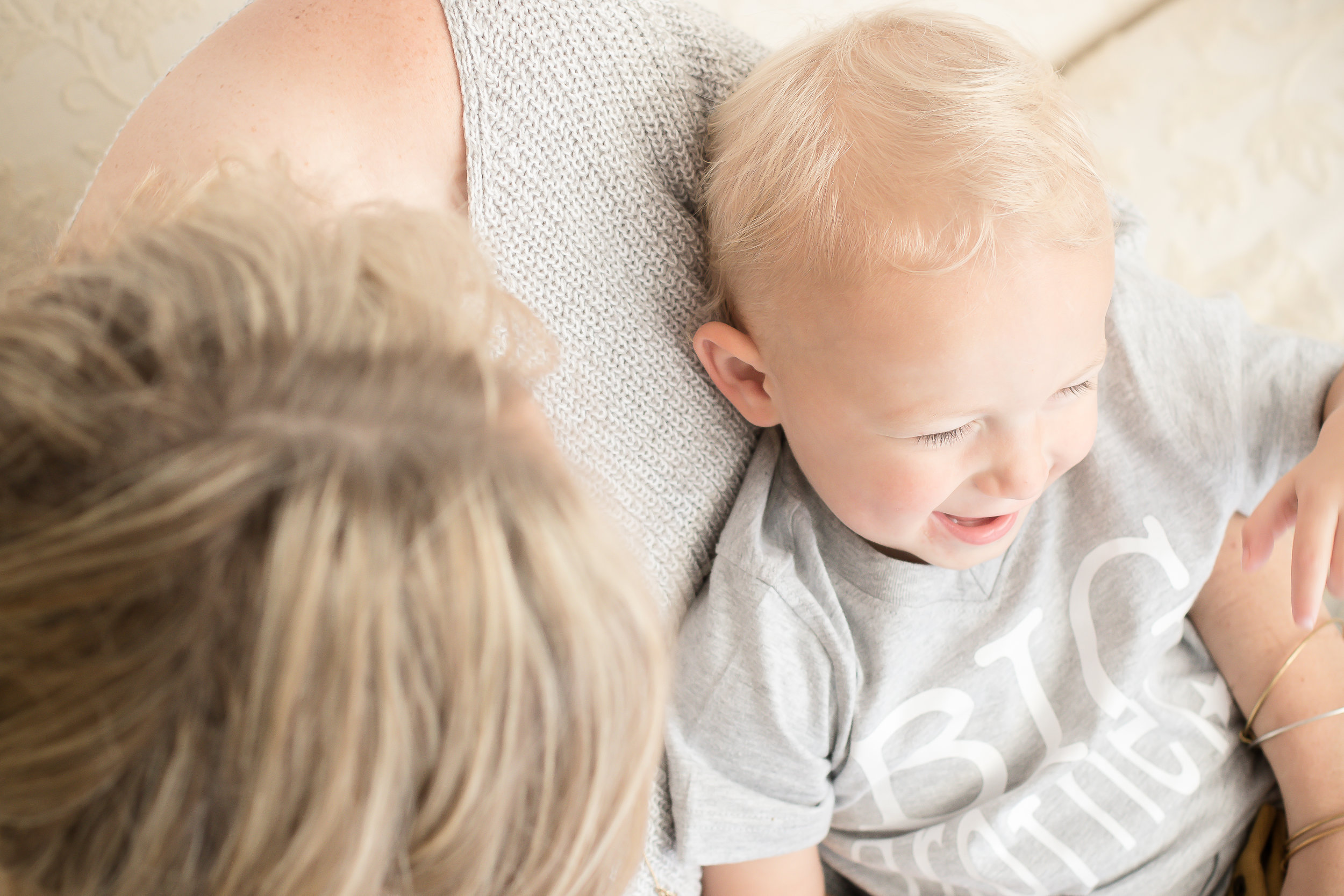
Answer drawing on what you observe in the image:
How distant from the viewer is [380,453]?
0.37 meters

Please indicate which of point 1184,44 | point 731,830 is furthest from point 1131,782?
point 1184,44

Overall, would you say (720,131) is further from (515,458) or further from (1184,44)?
(1184,44)

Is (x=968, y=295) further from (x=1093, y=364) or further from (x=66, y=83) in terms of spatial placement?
(x=66, y=83)

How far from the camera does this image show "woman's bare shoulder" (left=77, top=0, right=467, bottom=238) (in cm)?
61

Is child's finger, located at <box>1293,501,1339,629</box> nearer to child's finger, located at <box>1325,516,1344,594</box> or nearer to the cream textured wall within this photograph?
child's finger, located at <box>1325,516,1344,594</box>

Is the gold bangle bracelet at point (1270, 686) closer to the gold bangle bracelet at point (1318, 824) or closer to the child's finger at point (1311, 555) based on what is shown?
the gold bangle bracelet at point (1318, 824)

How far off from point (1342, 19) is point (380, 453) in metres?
1.36

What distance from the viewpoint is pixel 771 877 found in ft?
2.72

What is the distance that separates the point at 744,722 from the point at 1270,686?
511mm

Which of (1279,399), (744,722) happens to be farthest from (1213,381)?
(744,722)

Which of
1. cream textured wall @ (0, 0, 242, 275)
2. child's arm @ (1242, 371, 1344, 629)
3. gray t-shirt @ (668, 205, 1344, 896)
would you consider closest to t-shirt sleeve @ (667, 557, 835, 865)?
gray t-shirt @ (668, 205, 1344, 896)

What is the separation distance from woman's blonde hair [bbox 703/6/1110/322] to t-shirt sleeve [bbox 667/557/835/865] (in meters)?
0.28

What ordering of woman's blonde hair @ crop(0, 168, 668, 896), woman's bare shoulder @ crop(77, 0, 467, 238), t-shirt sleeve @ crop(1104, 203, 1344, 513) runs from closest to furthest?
woman's blonde hair @ crop(0, 168, 668, 896), woman's bare shoulder @ crop(77, 0, 467, 238), t-shirt sleeve @ crop(1104, 203, 1344, 513)

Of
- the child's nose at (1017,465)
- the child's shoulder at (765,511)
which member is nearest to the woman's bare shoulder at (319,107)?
the child's shoulder at (765,511)
